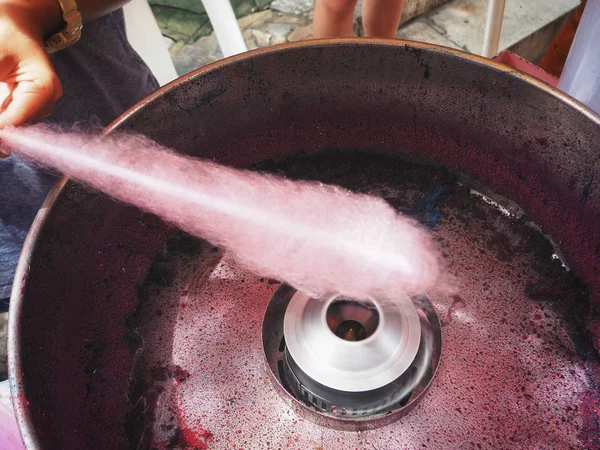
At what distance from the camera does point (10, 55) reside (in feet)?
2.88

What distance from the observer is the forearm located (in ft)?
3.10

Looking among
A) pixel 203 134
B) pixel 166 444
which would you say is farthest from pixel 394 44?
pixel 166 444

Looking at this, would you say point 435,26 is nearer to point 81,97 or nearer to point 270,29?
point 270,29

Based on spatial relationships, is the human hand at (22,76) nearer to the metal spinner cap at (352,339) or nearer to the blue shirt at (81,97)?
the blue shirt at (81,97)

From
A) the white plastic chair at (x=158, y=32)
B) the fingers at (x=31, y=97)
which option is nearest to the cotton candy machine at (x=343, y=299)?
the fingers at (x=31, y=97)

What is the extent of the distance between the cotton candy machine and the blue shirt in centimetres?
26

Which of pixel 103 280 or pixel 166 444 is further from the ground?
pixel 103 280

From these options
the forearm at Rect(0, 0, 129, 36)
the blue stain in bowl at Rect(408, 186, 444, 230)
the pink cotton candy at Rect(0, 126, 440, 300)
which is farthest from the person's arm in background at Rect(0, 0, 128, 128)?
the blue stain in bowl at Rect(408, 186, 444, 230)

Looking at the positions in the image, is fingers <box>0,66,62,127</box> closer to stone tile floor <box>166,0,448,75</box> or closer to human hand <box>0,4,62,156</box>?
human hand <box>0,4,62,156</box>

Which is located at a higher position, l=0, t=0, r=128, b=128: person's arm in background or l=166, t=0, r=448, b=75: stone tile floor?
l=0, t=0, r=128, b=128: person's arm in background

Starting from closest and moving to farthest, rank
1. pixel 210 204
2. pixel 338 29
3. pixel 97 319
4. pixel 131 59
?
1. pixel 97 319
2. pixel 210 204
3. pixel 131 59
4. pixel 338 29

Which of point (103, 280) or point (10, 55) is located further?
point (103, 280)

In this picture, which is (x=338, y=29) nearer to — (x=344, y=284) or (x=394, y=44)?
(x=394, y=44)

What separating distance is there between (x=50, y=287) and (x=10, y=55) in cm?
44
